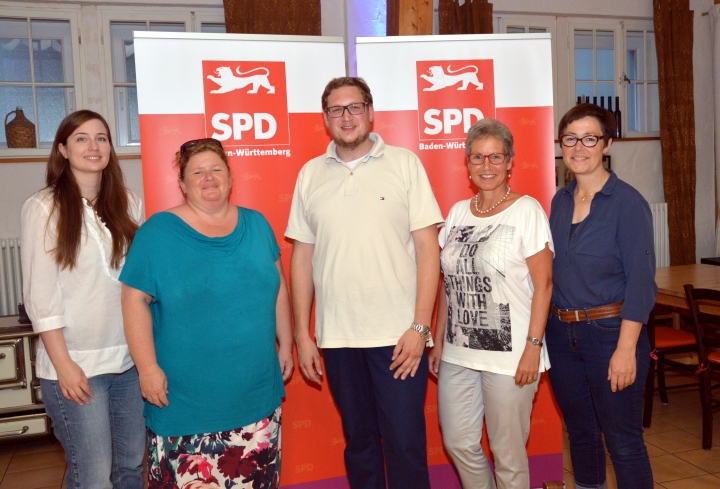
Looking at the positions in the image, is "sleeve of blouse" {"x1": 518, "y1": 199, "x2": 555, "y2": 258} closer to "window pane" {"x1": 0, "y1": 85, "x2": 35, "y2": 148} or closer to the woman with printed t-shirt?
the woman with printed t-shirt

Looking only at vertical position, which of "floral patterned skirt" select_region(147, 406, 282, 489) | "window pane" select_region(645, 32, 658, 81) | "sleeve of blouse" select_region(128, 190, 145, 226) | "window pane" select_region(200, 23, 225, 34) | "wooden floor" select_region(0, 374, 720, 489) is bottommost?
"wooden floor" select_region(0, 374, 720, 489)

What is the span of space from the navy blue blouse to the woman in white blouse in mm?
1513

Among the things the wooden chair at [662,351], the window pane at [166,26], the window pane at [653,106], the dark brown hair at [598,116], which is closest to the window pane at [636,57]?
the window pane at [653,106]

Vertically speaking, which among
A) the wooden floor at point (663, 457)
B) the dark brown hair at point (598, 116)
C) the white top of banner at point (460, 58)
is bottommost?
the wooden floor at point (663, 457)

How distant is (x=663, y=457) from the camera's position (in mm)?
3357

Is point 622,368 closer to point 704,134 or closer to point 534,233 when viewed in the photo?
point 534,233

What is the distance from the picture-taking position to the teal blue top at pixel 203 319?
184cm

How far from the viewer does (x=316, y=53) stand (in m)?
2.73

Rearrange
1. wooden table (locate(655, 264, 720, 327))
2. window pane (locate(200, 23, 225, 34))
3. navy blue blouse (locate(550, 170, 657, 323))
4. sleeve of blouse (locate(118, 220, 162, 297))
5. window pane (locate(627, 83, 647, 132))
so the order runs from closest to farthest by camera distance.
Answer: sleeve of blouse (locate(118, 220, 162, 297)) < navy blue blouse (locate(550, 170, 657, 323)) < wooden table (locate(655, 264, 720, 327)) < window pane (locate(200, 23, 225, 34)) < window pane (locate(627, 83, 647, 132))

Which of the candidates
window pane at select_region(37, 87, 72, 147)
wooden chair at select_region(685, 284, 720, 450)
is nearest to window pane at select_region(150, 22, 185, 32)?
window pane at select_region(37, 87, 72, 147)

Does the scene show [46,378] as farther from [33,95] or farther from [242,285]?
[33,95]

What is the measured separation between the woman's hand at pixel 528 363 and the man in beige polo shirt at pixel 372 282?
344mm

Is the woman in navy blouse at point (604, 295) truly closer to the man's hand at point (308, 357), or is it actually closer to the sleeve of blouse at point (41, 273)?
the man's hand at point (308, 357)

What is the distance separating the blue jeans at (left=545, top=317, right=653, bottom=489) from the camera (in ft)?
6.55
